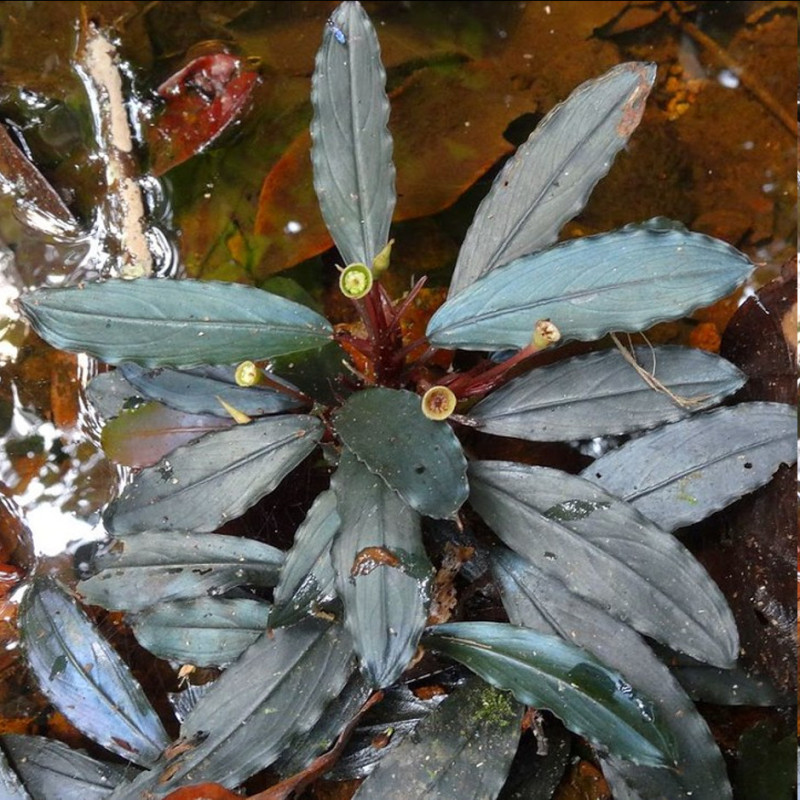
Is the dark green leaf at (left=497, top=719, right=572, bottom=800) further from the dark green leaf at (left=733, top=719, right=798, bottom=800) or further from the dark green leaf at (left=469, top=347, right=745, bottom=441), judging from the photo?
the dark green leaf at (left=469, top=347, right=745, bottom=441)

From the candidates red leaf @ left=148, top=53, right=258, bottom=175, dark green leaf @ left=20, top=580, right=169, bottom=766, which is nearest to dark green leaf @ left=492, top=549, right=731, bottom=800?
dark green leaf @ left=20, top=580, right=169, bottom=766

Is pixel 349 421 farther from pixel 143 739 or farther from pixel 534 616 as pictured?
pixel 143 739

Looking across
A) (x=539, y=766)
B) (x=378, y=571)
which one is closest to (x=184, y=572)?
(x=378, y=571)

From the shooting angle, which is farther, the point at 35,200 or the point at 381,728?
the point at 35,200

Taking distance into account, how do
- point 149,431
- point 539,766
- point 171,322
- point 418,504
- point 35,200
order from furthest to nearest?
1. point 35,200
2. point 149,431
3. point 539,766
4. point 171,322
5. point 418,504

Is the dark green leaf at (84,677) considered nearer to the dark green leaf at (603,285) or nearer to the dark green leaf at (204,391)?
the dark green leaf at (204,391)

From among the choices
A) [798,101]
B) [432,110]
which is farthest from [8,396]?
[798,101]

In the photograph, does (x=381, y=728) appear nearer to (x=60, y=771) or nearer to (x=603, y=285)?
(x=60, y=771)
